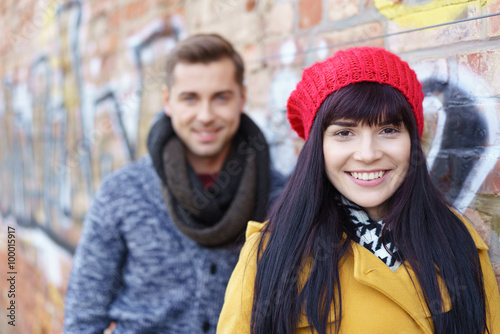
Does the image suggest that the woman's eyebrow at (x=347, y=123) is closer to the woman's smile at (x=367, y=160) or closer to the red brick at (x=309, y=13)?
the woman's smile at (x=367, y=160)

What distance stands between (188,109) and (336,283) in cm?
110

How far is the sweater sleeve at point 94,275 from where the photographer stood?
205cm

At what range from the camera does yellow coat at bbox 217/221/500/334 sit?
4.41 feet

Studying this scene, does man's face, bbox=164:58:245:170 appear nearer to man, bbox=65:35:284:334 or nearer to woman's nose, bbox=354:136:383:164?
man, bbox=65:35:284:334

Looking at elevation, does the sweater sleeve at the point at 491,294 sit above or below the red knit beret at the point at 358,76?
below

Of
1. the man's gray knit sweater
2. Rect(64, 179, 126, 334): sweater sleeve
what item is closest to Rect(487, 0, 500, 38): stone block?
the man's gray knit sweater

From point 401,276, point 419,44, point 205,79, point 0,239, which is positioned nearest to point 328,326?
point 401,276

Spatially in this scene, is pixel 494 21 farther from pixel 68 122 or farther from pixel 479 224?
pixel 68 122

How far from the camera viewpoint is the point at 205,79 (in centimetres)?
210

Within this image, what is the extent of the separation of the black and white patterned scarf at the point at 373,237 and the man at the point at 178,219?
24.6 inches

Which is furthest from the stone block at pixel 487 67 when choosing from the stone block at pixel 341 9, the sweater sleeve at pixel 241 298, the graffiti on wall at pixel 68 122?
the graffiti on wall at pixel 68 122

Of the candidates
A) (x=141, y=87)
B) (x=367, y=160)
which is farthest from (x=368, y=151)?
(x=141, y=87)

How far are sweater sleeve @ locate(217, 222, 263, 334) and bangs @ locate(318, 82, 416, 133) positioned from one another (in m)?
0.52

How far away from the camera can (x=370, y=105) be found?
4.55 ft
